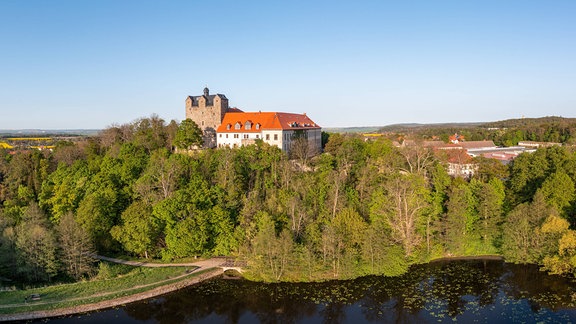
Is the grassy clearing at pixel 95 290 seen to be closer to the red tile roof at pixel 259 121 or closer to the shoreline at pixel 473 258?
the shoreline at pixel 473 258

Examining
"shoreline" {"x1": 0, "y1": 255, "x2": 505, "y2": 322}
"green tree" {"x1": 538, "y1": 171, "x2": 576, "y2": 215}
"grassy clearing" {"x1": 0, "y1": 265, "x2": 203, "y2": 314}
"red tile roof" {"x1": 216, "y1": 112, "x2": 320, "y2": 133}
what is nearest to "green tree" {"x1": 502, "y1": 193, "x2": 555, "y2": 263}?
"green tree" {"x1": 538, "y1": 171, "x2": 576, "y2": 215}

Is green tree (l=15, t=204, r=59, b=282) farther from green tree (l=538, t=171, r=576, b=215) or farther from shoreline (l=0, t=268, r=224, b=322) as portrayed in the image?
green tree (l=538, t=171, r=576, b=215)

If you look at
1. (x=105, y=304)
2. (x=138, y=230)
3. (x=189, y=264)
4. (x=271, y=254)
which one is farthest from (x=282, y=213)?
(x=105, y=304)

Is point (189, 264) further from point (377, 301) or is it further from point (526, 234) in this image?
point (526, 234)

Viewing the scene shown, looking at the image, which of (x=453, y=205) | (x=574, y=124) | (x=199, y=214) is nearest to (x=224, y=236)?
(x=199, y=214)

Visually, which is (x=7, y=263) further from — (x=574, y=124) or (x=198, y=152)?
(x=574, y=124)

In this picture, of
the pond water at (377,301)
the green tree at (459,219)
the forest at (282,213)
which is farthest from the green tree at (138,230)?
A: the green tree at (459,219)
